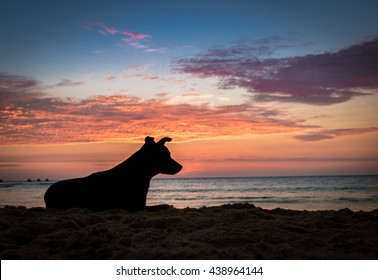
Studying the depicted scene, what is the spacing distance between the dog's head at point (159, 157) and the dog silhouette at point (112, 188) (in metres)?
0.02

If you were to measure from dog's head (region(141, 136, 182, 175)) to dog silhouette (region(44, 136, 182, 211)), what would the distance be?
0.02 meters

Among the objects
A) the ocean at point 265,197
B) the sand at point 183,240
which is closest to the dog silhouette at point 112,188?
the sand at point 183,240

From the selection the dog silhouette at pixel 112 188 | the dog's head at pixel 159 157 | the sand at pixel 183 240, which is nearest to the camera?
the sand at pixel 183 240

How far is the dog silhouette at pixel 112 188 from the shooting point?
736 cm

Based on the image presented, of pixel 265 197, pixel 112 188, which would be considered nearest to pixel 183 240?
pixel 112 188

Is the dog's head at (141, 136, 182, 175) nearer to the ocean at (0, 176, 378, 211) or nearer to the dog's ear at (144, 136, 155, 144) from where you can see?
the dog's ear at (144, 136, 155, 144)

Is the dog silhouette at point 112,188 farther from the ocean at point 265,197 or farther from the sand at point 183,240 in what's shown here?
the ocean at point 265,197

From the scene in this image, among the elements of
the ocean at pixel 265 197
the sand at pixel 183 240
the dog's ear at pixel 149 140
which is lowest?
the ocean at pixel 265 197

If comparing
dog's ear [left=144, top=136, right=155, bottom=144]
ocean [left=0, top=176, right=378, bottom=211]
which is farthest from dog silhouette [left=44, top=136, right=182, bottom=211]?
ocean [left=0, top=176, right=378, bottom=211]

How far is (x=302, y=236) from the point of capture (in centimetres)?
414

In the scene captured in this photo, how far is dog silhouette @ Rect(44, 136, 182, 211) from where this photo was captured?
7363mm

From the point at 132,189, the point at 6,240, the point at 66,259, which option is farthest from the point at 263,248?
the point at 132,189

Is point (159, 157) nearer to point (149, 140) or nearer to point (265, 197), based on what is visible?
point (149, 140)
